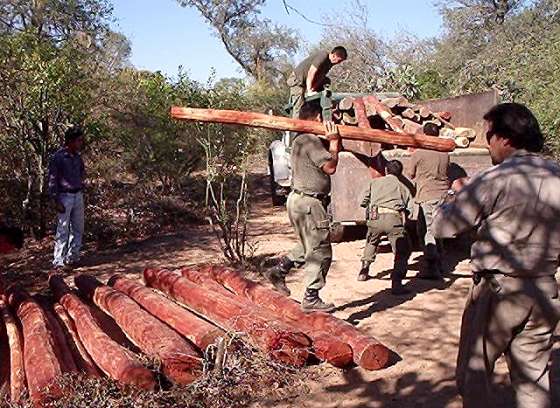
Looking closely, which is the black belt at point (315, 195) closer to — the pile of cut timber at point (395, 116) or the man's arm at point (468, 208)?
the man's arm at point (468, 208)

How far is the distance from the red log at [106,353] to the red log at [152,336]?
0.22 meters

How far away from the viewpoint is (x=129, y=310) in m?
5.36

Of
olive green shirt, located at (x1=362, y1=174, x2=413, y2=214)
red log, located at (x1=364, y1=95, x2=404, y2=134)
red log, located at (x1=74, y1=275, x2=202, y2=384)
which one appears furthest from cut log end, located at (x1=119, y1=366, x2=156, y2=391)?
red log, located at (x1=364, y1=95, x2=404, y2=134)

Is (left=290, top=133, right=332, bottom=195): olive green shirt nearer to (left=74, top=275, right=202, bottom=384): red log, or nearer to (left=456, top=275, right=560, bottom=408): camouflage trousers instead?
(left=74, top=275, right=202, bottom=384): red log

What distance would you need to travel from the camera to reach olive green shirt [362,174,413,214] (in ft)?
21.1

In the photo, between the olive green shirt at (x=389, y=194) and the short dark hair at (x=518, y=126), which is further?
the olive green shirt at (x=389, y=194)

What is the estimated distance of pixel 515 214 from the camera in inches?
115

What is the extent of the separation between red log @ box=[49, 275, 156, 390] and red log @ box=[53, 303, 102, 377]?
41mm

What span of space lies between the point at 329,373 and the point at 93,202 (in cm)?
693

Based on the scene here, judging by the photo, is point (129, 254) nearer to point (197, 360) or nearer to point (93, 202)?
point (93, 202)

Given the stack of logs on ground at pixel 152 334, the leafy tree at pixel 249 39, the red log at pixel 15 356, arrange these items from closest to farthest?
the red log at pixel 15 356, the stack of logs on ground at pixel 152 334, the leafy tree at pixel 249 39

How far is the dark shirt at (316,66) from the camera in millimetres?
7902

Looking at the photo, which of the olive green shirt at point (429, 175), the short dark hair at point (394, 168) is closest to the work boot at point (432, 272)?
the olive green shirt at point (429, 175)

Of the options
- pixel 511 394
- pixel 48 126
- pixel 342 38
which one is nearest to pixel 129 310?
pixel 511 394
